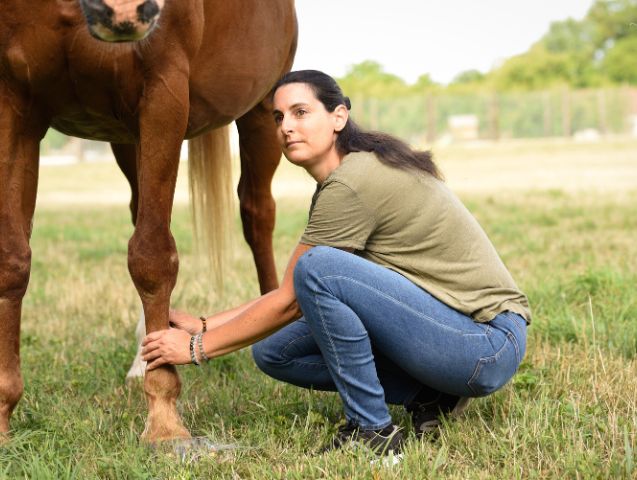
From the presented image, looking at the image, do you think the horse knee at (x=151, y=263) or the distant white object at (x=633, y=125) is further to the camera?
the distant white object at (x=633, y=125)

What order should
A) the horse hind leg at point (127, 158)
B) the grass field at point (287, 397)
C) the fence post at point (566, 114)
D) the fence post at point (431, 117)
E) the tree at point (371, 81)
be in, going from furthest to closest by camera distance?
the tree at point (371, 81), the fence post at point (431, 117), the fence post at point (566, 114), the horse hind leg at point (127, 158), the grass field at point (287, 397)

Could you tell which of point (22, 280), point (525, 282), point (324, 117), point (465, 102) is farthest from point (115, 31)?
point (465, 102)

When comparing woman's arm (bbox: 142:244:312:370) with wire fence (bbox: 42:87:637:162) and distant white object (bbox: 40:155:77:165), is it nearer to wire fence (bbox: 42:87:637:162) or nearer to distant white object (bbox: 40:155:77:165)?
distant white object (bbox: 40:155:77:165)

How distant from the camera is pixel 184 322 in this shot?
9.55 ft

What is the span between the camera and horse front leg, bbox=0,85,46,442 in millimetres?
2641

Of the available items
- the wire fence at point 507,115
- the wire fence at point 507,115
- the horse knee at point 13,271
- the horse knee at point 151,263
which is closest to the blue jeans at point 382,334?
the horse knee at point 151,263

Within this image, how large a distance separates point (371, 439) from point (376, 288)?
45 cm

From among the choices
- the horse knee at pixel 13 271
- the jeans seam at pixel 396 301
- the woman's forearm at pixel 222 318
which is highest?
the horse knee at pixel 13 271

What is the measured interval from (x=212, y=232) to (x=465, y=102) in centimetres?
3073

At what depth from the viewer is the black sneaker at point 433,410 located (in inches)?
108

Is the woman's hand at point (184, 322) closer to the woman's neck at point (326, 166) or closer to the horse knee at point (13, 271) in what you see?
the horse knee at point (13, 271)

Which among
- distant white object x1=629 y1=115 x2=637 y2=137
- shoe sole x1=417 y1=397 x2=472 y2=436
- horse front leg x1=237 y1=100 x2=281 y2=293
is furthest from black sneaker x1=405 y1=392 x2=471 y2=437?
distant white object x1=629 y1=115 x2=637 y2=137

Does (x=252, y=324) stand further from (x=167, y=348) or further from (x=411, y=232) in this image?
(x=411, y=232)

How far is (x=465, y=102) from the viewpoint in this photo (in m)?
34.1
